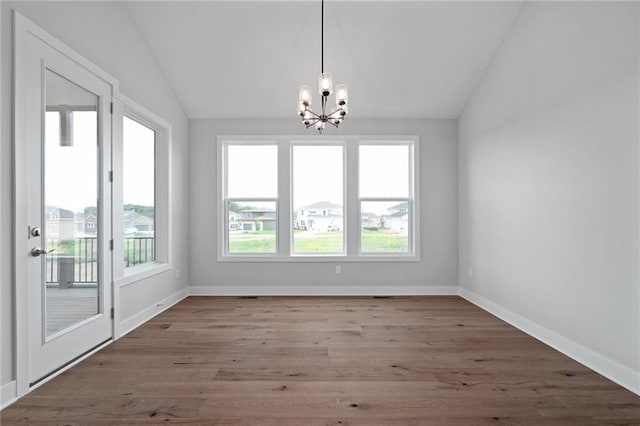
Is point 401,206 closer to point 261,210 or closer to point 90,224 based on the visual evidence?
point 261,210

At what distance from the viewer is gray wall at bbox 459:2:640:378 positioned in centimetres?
237

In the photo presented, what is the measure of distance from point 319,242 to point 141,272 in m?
2.48

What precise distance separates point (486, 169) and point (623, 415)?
2.89 meters

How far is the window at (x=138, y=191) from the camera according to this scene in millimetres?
3674

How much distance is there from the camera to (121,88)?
133 inches

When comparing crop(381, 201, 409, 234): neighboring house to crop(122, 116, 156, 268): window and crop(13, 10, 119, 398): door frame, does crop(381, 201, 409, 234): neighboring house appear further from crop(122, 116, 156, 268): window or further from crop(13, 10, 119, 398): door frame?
crop(13, 10, 119, 398): door frame

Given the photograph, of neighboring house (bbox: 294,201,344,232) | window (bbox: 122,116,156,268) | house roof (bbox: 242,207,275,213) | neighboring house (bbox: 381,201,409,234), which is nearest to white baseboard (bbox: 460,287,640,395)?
neighboring house (bbox: 381,201,409,234)

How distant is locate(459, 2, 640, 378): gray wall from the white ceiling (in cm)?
47

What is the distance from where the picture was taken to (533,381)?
2414 mm

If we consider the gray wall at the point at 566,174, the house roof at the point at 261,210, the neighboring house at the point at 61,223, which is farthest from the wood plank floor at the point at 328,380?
the house roof at the point at 261,210

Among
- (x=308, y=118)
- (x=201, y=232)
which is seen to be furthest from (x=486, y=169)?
(x=201, y=232)

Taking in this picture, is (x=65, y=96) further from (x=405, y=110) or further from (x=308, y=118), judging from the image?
(x=405, y=110)

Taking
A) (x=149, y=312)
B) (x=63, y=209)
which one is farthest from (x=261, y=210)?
(x=63, y=209)

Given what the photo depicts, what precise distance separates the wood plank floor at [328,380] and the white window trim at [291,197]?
142 centimetres
